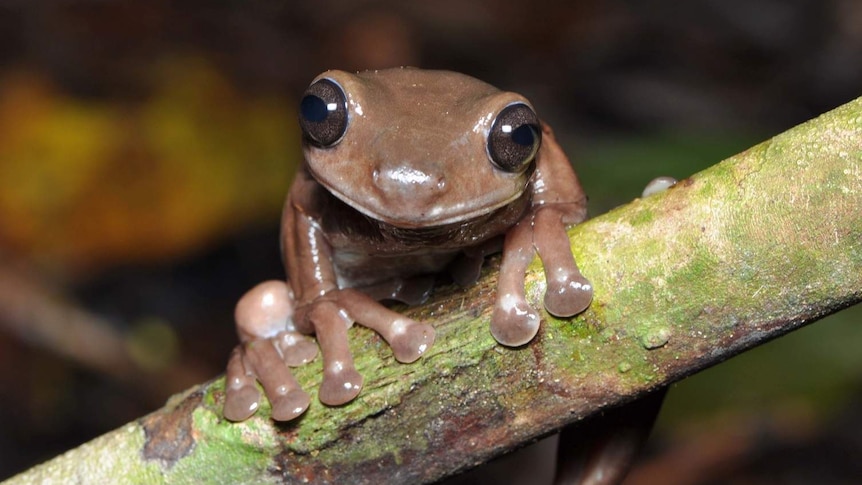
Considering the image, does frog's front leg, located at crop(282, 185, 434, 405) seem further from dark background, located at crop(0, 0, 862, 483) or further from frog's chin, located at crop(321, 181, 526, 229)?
dark background, located at crop(0, 0, 862, 483)

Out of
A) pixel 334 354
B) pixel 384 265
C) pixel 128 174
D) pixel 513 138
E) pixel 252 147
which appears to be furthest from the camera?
pixel 252 147

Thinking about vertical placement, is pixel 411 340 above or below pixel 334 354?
below

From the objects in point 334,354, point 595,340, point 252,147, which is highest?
point 252,147

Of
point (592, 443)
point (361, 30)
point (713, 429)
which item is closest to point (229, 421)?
point (592, 443)

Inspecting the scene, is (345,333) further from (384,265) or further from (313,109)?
(313,109)

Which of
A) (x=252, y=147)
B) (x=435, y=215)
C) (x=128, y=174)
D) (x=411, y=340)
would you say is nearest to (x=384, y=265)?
(x=411, y=340)

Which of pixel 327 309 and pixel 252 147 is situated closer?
pixel 327 309

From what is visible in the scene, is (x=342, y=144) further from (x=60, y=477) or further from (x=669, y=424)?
(x=669, y=424)

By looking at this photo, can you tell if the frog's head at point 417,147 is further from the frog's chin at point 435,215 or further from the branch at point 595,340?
the branch at point 595,340
